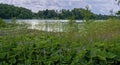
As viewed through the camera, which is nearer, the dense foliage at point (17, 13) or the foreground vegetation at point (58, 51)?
the foreground vegetation at point (58, 51)

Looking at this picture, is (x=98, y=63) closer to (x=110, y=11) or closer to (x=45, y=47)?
(x=45, y=47)

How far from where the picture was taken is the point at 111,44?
15.5 ft

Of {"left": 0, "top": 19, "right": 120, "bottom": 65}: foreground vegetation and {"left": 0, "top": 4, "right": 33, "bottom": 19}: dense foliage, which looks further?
{"left": 0, "top": 4, "right": 33, "bottom": 19}: dense foliage

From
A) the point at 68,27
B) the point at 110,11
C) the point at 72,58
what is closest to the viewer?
the point at 72,58

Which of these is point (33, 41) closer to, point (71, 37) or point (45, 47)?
point (45, 47)

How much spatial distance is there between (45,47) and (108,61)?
0.97 m

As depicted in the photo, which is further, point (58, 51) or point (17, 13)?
point (17, 13)

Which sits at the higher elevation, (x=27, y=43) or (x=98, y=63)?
(x=27, y=43)

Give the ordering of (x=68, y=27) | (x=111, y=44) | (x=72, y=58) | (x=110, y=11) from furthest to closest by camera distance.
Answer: (x=110, y=11) < (x=68, y=27) < (x=111, y=44) < (x=72, y=58)

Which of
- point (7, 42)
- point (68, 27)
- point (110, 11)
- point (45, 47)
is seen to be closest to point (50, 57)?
point (45, 47)

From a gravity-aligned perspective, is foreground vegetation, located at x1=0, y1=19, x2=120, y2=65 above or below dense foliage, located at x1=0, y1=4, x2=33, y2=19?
below

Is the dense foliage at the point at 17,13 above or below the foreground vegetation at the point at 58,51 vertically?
above

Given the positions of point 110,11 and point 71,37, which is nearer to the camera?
point 71,37

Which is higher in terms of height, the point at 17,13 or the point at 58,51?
the point at 17,13
